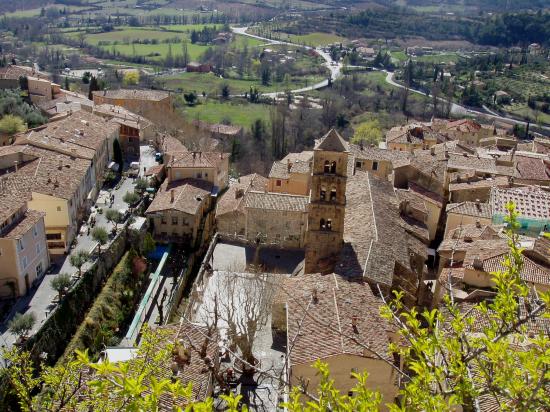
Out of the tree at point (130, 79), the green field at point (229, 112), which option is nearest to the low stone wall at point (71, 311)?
the green field at point (229, 112)

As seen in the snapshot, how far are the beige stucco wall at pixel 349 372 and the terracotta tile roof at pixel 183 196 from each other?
20041 mm

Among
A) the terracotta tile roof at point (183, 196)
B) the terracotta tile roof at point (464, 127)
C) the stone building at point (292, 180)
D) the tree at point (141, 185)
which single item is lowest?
the terracotta tile roof at point (464, 127)

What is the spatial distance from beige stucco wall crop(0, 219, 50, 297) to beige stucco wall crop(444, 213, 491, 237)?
24.0 m

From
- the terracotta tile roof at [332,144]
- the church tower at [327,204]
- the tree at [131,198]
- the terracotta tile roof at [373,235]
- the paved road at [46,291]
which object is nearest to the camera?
the terracotta tile roof at [373,235]

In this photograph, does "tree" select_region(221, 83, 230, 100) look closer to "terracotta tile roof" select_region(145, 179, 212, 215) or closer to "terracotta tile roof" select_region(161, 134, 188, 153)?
"terracotta tile roof" select_region(161, 134, 188, 153)

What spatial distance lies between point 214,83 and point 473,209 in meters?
83.4

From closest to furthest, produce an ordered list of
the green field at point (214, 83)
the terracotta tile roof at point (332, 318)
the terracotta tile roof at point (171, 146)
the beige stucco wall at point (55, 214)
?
the terracotta tile roof at point (332, 318)
the beige stucco wall at point (55, 214)
the terracotta tile roof at point (171, 146)
the green field at point (214, 83)

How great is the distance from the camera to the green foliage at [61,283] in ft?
96.3

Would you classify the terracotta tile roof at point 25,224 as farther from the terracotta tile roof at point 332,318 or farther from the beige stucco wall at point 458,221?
the beige stucco wall at point 458,221

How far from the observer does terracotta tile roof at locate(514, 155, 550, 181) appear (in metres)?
43.4

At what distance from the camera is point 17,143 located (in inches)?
1628

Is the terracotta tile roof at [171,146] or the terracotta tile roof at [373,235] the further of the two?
the terracotta tile roof at [171,146]

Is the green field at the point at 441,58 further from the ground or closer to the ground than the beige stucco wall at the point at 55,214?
closer to the ground

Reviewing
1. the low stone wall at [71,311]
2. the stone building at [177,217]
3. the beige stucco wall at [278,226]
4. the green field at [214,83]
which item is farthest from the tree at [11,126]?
the green field at [214,83]
